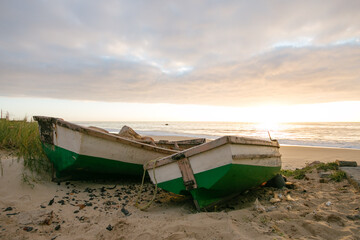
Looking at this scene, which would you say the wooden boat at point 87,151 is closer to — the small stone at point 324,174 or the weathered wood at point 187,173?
the weathered wood at point 187,173

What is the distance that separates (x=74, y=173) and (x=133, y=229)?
254cm

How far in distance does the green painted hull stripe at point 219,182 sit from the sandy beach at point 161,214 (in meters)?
0.28

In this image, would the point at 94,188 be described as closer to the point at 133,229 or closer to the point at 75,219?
the point at 75,219

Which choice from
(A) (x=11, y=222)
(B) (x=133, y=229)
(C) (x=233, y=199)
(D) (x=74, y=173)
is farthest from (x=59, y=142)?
(C) (x=233, y=199)

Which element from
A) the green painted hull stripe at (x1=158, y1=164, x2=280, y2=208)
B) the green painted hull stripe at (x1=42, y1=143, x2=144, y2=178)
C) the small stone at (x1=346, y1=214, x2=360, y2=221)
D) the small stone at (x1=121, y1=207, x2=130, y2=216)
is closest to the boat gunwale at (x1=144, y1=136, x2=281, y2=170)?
the green painted hull stripe at (x1=158, y1=164, x2=280, y2=208)

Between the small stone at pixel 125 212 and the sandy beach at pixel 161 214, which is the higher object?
the sandy beach at pixel 161 214

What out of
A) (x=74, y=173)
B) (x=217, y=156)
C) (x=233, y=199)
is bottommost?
(x=233, y=199)

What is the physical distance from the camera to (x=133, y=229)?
2.96 m

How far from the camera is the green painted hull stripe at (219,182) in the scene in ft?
11.0

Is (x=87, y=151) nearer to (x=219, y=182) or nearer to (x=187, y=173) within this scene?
(x=187, y=173)

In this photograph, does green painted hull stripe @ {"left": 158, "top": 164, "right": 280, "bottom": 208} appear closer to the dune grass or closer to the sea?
the sea

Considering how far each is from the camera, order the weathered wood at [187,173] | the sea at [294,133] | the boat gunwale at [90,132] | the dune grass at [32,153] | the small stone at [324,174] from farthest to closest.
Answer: the sea at [294,133] → the small stone at [324,174] → the dune grass at [32,153] → the boat gunwale at [90,132] → the weathered wood at [187,173]

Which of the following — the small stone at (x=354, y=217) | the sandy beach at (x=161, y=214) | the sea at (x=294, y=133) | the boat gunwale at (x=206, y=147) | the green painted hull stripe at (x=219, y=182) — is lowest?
the sea at (x=294, y=133)

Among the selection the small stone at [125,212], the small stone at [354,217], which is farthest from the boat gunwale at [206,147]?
the small stone at [354,217]
